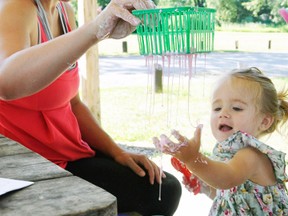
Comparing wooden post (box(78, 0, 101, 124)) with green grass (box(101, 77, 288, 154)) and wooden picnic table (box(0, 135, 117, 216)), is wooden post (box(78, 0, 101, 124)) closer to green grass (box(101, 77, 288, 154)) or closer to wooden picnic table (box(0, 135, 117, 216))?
green grass (box(101, 77, 288, 154))

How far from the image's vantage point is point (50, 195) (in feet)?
3.03

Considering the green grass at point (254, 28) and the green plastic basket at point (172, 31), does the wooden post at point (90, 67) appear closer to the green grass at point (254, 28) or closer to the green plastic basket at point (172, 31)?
the green plastic basket at point (172, 31)

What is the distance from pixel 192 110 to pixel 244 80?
3.49 metres

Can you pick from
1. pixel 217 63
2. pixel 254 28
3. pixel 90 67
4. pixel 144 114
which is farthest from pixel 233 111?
pixel 254 28

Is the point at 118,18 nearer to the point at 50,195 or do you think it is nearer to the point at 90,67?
the point at 50,195

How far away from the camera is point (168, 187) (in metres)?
1.86

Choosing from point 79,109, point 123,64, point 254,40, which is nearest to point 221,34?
point 254,40

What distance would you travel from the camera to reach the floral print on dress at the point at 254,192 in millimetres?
1637

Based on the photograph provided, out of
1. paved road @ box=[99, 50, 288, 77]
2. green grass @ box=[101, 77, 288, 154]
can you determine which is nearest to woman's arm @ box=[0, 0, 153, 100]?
green grass @ box=[101, 77, 288, 154]

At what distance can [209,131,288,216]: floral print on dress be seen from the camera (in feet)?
5.37

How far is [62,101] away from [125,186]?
401 mm

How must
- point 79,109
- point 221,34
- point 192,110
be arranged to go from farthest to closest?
point 221,34 < point 192,110 < point 79,109

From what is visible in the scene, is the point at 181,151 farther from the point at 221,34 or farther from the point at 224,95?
the point at 221,34

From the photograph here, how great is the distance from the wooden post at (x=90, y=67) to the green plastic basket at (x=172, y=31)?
2643 mm
